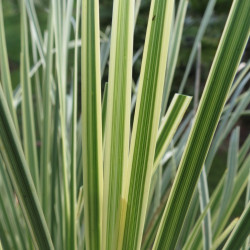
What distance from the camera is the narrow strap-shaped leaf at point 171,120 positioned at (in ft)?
1.23

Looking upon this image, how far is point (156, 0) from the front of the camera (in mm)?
334

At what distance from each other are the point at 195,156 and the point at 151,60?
3.6 inches

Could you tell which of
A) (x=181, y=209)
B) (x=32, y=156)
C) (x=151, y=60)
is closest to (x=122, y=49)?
(x=151, y=60)

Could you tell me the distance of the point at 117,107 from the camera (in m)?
0.36

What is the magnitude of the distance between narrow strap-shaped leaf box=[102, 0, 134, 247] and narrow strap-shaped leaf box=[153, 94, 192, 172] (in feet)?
0.17

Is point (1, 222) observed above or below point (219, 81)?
below

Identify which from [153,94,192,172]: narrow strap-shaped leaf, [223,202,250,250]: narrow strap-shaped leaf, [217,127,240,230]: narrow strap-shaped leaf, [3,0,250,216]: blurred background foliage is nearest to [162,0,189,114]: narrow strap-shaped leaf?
[217,127,240,230]: narrow strap-shaped leaf

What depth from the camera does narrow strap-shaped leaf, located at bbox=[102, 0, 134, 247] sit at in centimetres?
34

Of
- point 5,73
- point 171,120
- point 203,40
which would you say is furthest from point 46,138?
point 203,40

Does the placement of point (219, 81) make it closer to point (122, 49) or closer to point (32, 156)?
point (122, 49)

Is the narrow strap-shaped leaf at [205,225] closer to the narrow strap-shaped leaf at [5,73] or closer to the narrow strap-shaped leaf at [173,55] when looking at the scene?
the narrow strap-shaped leaf at [173,55]

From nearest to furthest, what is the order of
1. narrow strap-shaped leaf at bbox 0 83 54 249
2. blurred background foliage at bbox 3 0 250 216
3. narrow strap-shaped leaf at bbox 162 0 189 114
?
1. narrow strap-shaped leaf at bbox 0 83 54 249
2. narrow strap-shaped leaf at bbox 162 0 189 114
3. blurred background foliage at bbox 3 0 250 216

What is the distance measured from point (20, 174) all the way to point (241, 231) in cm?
19

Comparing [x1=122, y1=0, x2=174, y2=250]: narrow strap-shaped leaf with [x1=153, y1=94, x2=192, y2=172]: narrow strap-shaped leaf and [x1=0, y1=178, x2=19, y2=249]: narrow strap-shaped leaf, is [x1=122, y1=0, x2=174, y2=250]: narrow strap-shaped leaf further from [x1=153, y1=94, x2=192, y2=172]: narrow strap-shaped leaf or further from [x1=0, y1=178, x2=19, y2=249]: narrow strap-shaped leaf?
[x1=0, y1=178, x2=19, y2=249]: narrow strap-shaped leaf
